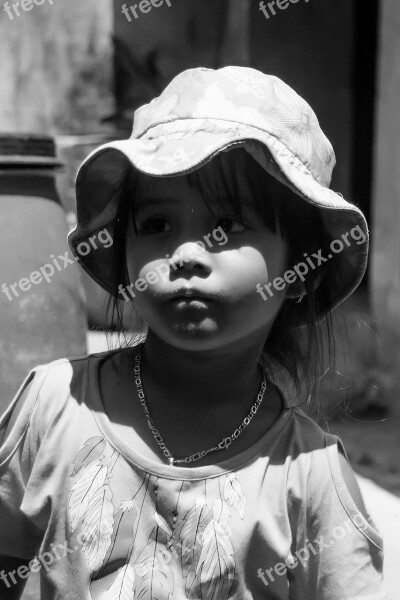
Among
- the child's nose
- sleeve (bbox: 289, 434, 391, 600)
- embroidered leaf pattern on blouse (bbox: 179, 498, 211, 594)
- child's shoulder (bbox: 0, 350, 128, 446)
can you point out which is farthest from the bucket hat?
embroidered leaf pattern on blouse (bbox: 179, 498, 211, 594)

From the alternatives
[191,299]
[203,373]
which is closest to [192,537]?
[203,373]

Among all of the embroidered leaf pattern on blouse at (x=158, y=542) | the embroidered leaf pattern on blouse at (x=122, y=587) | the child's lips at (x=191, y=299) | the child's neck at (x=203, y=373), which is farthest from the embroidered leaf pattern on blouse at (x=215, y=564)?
the child's lips at (x=191, y=299)

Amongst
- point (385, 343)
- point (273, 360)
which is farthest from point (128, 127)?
point (273, 360)

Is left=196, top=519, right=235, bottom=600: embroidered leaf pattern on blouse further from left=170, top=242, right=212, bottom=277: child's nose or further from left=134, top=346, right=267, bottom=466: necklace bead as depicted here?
left=170, top=242, right=212, bottom=277: child's nose

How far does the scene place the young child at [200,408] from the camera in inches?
54.4

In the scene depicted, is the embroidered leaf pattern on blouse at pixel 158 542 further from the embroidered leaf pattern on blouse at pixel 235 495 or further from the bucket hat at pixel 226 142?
Result: the bucket hat at pixel 226 142

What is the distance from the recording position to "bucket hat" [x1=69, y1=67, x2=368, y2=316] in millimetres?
1356

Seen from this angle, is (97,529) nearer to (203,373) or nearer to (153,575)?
(153,575)

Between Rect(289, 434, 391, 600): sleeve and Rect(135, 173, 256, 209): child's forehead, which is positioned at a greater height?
Rect(135, 173, 256, 209): child's forehead

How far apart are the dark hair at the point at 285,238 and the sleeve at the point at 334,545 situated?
0.27 m

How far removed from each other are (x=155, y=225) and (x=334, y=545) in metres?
0.61

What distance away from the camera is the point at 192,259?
1.33m

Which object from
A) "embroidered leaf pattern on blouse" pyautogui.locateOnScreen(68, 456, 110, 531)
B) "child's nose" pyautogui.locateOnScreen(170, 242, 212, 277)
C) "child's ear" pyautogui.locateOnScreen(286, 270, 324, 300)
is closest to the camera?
"child's nose" pyautogui.locateOnScreen(170, 242, 212, 277)

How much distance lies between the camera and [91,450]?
4.83 ft
